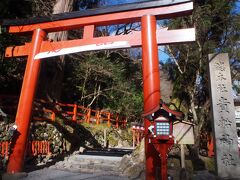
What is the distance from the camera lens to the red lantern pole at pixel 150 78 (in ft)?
21.6

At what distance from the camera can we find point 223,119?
25.6ft

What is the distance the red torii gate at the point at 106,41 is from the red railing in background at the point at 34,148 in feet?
3.08

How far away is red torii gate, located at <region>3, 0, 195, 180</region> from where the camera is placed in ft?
23.6

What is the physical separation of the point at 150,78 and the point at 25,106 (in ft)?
12.7

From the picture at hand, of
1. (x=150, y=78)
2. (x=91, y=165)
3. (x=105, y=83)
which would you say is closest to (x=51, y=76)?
(x=91, y=165)

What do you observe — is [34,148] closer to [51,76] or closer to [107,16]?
[51,76]

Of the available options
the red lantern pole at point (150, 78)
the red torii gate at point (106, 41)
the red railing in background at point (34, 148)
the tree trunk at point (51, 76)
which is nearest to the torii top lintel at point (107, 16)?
the red torii gate at point (106, 41)

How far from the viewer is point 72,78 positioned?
17.8 metres

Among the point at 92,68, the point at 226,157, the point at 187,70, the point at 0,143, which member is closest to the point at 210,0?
the point at 187,70

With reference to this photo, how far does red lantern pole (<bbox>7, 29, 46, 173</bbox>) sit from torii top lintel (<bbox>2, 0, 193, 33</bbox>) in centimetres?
41

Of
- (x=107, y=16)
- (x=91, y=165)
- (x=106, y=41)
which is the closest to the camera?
(x=106, y=41)

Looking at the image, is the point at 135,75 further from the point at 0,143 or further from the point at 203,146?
the point at 0,143

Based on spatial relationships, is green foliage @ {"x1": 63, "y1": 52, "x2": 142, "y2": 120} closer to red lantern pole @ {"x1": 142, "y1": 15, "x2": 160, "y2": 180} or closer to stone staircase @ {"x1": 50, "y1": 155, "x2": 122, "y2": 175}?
stone staircase @ {"x1": 50, "y1": 155, "x2": 122, "y2": 175}

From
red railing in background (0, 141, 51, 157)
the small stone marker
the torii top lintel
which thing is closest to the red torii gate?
the torii top lintel
